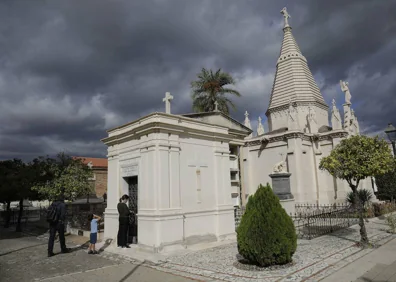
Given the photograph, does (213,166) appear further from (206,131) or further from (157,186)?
(157,186)

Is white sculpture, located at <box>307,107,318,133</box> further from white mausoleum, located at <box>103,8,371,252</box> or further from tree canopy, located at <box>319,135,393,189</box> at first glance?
tree canopy, located at <box>319,135,393,189</box>

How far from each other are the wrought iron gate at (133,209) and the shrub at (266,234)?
16.5 feet

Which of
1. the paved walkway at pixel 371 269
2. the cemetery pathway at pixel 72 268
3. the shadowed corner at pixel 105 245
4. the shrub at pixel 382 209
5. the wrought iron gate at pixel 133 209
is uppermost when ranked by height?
the wrought iron gate at pixel 133 209

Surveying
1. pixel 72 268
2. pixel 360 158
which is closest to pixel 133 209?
pixel 72 268

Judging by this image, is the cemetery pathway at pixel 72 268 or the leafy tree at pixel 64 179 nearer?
the cemetery pathway at pixel 72 268

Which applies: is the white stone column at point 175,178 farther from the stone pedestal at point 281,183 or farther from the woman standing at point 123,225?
the stone pedestal at point 281,183

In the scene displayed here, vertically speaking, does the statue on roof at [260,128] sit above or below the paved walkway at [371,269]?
→ above

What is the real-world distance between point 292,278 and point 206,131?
612 centimetres

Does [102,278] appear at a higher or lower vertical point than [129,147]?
lower

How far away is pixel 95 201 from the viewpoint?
24.8 m

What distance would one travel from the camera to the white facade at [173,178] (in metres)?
9.55

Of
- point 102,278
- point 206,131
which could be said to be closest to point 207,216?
point 206,131

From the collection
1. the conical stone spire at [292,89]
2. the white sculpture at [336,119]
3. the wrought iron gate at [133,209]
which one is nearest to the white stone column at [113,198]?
the wrought iron gate at [133,209]

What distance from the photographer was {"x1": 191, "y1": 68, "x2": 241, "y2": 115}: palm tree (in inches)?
1016
